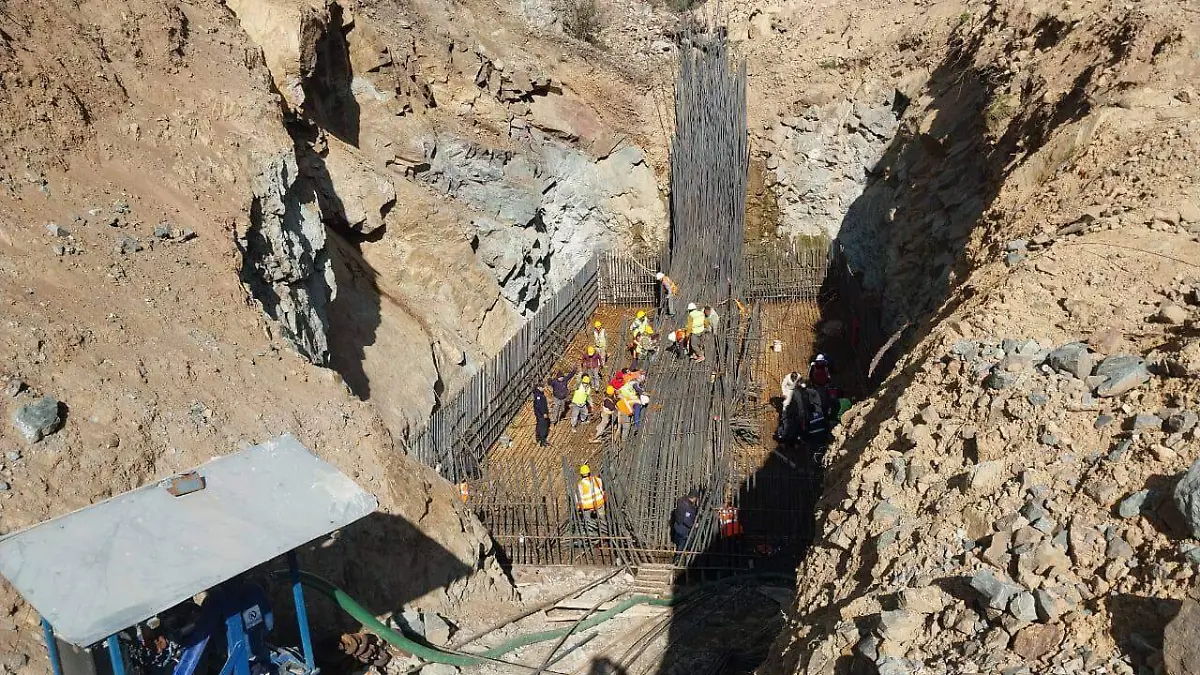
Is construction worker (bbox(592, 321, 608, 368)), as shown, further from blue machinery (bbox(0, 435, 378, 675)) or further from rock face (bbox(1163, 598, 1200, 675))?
rock face (bbox(1163, 598, 1200, 675))

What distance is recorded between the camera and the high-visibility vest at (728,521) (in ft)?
25.6

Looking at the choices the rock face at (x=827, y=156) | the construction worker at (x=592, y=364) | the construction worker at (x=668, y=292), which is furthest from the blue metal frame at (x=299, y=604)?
the rock face at (x=827, y=156)

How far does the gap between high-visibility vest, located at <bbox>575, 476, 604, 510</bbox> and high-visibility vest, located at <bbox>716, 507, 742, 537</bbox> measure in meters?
1.29

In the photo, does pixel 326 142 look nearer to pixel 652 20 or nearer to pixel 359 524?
pixel 359 524

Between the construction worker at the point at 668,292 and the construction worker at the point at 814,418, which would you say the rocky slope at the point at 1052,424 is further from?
the construction worker at the point at 668,292

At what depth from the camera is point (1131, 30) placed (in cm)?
779

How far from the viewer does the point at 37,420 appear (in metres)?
5.31

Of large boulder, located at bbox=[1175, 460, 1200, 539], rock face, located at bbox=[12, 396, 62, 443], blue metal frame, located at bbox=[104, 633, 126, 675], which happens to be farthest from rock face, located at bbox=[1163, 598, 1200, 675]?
rock face, located at bbox=[12, 396, 62, 443]

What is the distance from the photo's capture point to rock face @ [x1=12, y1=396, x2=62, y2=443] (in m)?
5.25

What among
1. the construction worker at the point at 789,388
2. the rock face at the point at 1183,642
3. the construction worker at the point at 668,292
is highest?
the construction worker at the point at 668,292

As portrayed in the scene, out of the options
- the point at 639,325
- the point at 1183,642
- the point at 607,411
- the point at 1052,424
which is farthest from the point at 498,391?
the point at 1183,642

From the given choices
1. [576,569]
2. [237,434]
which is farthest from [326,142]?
[576,569]

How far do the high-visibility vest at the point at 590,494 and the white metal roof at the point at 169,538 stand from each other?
4114 millimetres

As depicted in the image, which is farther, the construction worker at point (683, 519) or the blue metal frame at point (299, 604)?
the construction worker at point (683, 519)
